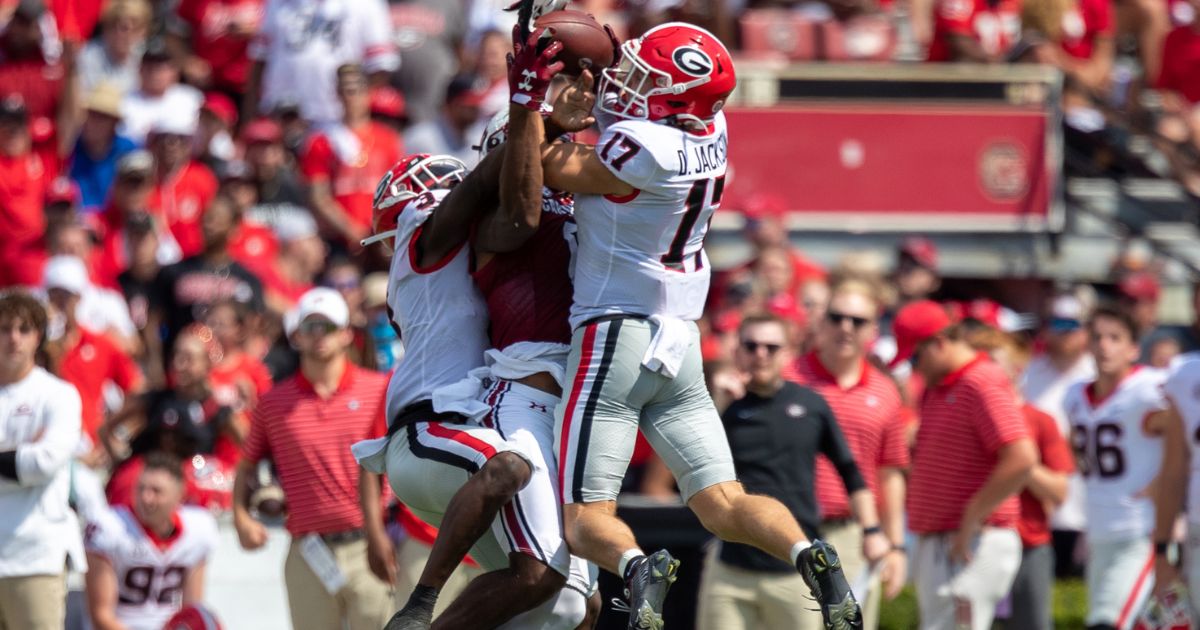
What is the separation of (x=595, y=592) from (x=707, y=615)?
185 centimetres

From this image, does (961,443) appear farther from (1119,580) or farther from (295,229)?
(295,229)

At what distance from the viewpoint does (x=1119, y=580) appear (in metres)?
9.74

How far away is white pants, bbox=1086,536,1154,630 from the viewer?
962 centimetres

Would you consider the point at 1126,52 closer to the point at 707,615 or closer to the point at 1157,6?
the point at 1157,6

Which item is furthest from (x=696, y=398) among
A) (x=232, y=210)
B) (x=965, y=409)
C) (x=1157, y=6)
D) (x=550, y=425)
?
(x=1157, y=6)

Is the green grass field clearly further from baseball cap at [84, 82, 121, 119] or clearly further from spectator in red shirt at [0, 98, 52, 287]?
baseball cap at [84, 82, 121, 119]

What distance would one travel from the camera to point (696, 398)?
6566 mm

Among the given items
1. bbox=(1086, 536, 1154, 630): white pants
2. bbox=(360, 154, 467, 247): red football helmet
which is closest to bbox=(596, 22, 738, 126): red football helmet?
bbox=(360, 154, 467, 247): red football helmet

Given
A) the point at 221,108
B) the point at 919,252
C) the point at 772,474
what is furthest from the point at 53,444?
the point at 919,252

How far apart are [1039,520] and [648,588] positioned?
3837 mm

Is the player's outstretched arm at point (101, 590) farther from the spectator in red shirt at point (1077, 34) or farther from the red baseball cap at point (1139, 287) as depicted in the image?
the spectator in red shirt at point (1077, 34)

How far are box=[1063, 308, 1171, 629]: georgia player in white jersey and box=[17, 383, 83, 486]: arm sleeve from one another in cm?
483

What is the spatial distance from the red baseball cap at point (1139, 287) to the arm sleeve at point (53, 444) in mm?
6938

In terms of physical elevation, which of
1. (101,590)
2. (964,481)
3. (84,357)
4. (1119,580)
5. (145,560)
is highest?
(964,481)
